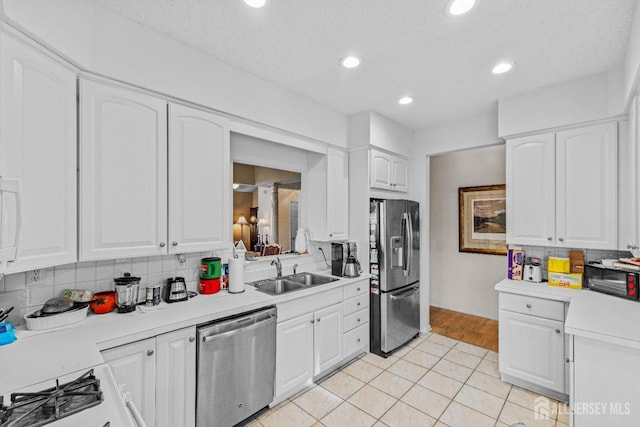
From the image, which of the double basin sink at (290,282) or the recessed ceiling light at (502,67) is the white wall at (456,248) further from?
the double basin sink at (290,282)

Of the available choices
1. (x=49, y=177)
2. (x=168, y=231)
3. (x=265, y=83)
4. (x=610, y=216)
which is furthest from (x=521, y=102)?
(x=49, y=177)

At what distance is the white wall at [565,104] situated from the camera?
2.37 metres

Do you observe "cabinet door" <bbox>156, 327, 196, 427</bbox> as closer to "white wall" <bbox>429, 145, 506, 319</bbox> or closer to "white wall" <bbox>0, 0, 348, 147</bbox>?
"white wall" <bbox>0, 0, 348, 147</bbox>

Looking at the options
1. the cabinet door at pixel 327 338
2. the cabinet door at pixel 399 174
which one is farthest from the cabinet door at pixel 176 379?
the cabinet door at pixel 399 174

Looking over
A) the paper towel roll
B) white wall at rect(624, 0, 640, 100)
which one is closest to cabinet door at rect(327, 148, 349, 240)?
the paper towel roll

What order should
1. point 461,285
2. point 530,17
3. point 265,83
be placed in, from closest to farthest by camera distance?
1. point 530,17
2. point 265,83
3. point 461,285

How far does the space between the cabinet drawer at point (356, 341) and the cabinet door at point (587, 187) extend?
6.37ft

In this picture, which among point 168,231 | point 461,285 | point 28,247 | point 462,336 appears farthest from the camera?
point 461,285

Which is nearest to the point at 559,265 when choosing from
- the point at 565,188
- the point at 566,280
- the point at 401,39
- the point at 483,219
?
the point at 566,280

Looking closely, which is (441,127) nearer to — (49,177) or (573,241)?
→ (573,241)

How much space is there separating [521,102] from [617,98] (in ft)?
2.14

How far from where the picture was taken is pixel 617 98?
2.33 metres

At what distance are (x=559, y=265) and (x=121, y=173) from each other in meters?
3.41

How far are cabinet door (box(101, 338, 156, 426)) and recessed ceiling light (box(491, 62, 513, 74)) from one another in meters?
2.97
